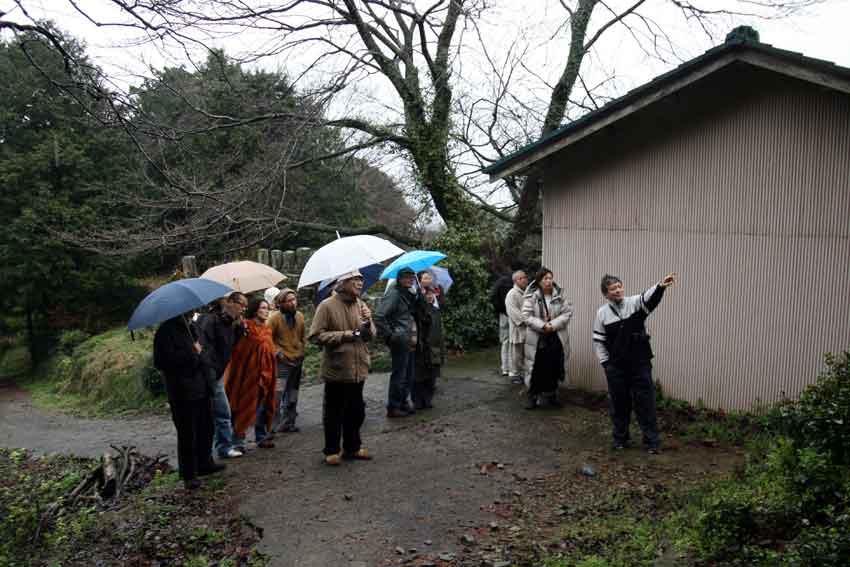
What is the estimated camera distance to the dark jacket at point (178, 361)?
20.2 ft

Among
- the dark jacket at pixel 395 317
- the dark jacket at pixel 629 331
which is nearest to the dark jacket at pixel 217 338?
the dark jacket at pixel 395 317

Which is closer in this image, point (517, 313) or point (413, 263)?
point (413, 263)

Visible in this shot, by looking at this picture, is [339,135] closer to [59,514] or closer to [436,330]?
[436,330]

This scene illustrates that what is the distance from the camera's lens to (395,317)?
26.6 ft

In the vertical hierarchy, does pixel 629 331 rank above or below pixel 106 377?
above

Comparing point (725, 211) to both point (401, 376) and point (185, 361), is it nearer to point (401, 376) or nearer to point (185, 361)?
point (401, 376)

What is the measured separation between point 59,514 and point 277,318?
297 cm

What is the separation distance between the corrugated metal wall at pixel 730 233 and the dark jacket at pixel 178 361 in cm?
511

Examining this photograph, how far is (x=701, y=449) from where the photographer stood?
6891 mm

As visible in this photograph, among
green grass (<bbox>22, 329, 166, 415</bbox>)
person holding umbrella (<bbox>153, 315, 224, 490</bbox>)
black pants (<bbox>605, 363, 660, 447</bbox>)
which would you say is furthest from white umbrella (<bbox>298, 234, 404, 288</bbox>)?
green grass (<bbox>22, 329, 166, 415</bbox>)

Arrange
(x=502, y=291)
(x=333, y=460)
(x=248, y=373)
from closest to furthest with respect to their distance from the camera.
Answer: (x=333, y=460) < (x=248, y=373) < (x=502, y=291)

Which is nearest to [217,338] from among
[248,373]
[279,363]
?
[248,373]

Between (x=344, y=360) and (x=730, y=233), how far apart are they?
4.64 meters

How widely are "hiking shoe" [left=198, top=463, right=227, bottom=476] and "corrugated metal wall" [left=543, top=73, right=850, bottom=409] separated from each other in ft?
16.1
